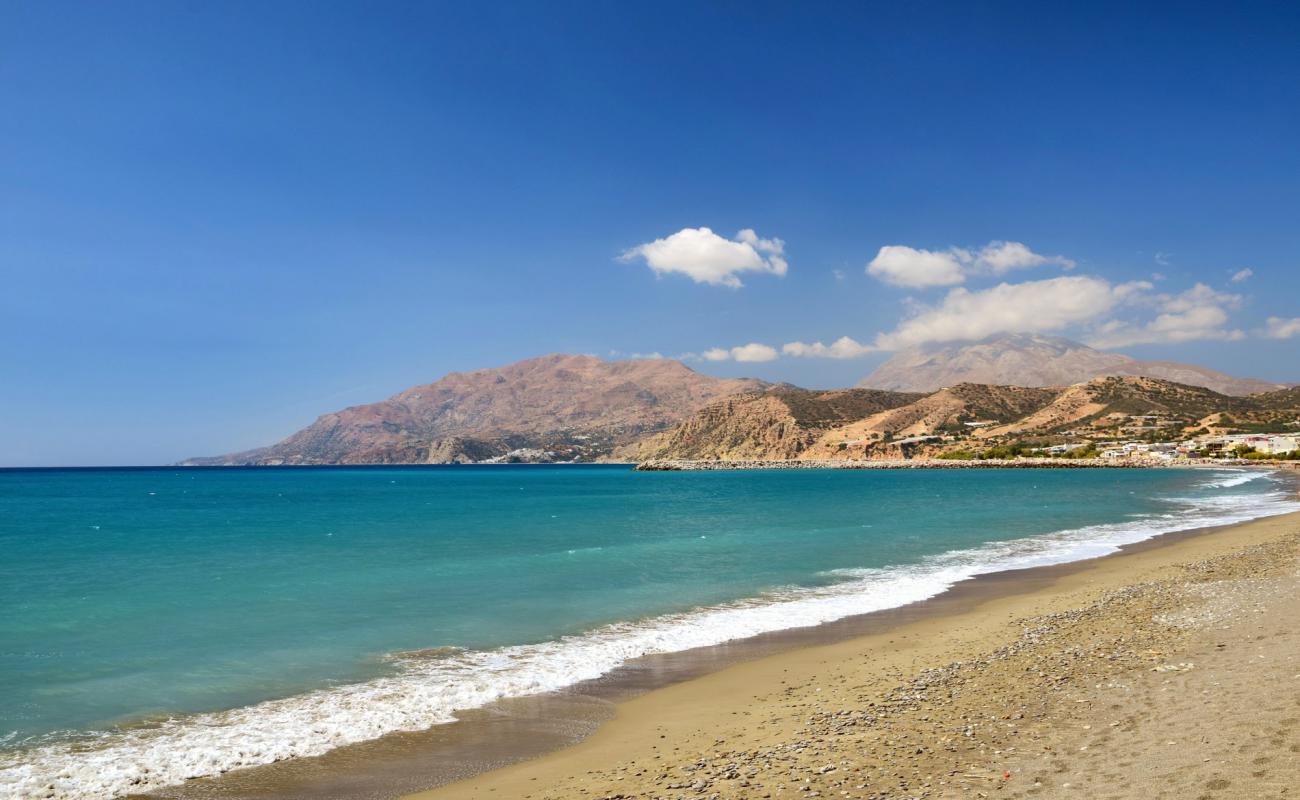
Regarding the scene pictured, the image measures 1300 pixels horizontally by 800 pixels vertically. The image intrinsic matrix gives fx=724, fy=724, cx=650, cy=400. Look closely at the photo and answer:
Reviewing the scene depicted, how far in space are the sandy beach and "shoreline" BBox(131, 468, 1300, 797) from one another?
233 mm

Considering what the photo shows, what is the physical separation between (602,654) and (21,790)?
8.26 metres

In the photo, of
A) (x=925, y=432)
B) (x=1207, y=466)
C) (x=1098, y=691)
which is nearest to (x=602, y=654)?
(x=1098, y=691)

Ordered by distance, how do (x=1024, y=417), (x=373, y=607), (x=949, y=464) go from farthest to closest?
1. (x=1024, y=417)
2. (x=949, y=464)
3. (x=373, y=607)

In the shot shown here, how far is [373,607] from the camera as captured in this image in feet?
60.6

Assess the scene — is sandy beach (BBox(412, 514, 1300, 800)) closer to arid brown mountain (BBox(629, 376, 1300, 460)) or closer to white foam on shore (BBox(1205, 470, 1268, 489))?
white foam on shore (BBox(1205, 470, 1268, 489))

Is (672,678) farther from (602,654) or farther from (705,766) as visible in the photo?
(705,766)

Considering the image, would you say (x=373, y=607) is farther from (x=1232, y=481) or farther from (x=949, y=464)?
(x=949, y=464)

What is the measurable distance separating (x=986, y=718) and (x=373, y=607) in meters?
15.1

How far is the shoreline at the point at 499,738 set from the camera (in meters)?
8.05

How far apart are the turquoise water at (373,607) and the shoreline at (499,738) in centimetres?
47

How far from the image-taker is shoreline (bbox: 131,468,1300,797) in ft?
26.4

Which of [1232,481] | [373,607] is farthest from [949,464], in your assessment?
[373,607]

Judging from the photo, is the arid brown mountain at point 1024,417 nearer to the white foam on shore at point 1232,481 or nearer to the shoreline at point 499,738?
the white foam on shore at point 1232,481

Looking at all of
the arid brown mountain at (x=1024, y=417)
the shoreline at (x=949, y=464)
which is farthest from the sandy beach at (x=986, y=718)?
the arid brown mountain at (x=1024, y=417)
